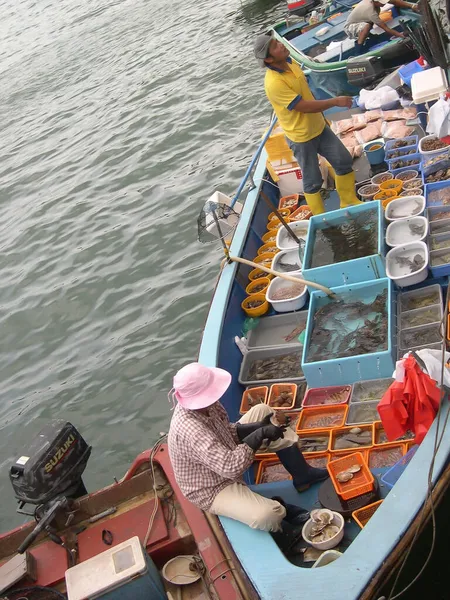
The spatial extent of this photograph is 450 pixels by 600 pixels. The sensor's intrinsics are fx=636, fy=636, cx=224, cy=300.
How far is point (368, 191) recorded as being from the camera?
297 inches

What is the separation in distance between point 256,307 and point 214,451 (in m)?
2.75

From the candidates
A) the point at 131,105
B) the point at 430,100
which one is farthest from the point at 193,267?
the point at 131,105

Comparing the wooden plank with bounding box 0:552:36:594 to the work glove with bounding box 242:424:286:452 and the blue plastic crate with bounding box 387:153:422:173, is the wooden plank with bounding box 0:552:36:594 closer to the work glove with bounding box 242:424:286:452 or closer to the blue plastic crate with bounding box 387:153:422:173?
the work glove with bounding box 242:424:286:452

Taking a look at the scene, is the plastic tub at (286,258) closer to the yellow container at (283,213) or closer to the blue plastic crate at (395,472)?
the yellow container at (283,213)

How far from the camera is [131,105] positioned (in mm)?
16406

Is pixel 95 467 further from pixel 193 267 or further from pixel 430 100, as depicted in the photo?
pixel 430 100

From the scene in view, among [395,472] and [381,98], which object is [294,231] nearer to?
[381,98]

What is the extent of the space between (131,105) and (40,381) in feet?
32.1

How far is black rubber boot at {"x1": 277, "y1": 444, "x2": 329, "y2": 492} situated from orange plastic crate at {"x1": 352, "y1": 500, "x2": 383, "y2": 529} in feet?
1.80

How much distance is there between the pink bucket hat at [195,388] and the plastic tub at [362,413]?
4.73 feet

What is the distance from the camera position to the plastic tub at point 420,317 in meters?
5.66

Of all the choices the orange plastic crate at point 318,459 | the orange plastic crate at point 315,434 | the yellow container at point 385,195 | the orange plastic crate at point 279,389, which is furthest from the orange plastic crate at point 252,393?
the yellow container at point 385,195

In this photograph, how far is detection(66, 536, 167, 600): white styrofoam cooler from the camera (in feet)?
14.1

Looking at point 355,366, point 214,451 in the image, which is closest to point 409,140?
point 355,366
